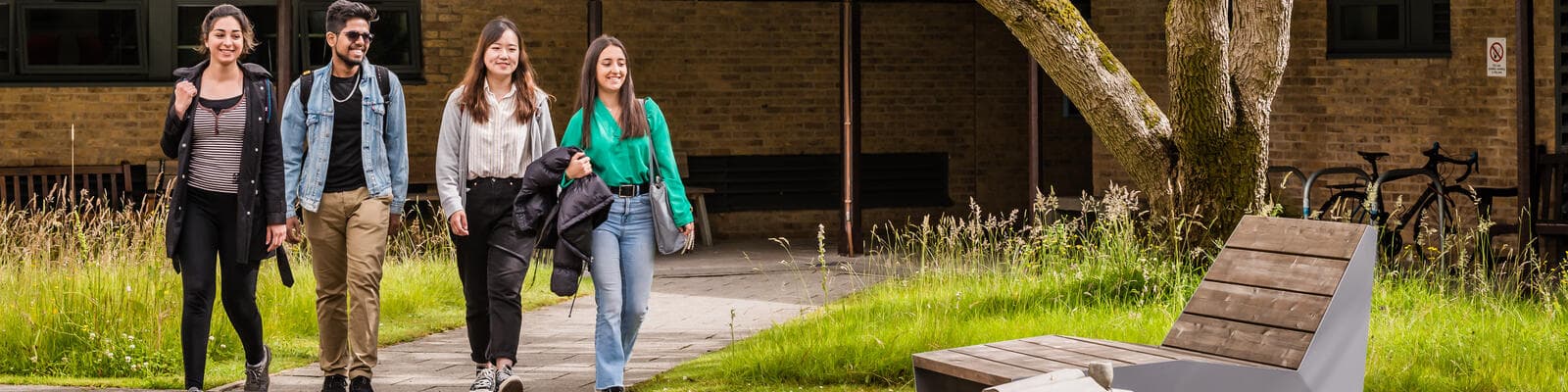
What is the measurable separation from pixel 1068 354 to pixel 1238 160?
3.30m

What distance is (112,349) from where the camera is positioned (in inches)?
273

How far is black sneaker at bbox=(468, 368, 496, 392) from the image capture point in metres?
6.11

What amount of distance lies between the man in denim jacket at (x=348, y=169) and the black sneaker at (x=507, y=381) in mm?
489

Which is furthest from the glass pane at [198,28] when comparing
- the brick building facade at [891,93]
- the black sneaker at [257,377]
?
the black sneaker at [257,377]

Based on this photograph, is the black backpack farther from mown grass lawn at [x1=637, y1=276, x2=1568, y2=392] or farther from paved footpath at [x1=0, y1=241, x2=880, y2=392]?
mown grass lawn at [x1=637, y1=276, x2=1568, y2=392]

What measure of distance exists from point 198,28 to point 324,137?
8.50 metres

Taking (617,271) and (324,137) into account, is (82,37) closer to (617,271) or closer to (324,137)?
(324,137)

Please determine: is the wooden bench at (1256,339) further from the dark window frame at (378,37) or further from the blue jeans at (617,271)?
the dark window frame at (378,37)

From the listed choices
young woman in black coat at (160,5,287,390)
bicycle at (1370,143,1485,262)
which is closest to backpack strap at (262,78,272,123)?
young woman in black coat at (160,5,287,390)

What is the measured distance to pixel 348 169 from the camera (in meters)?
5.99

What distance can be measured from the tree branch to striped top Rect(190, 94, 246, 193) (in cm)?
332

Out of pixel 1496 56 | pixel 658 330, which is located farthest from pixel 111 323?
pixel 1496 56

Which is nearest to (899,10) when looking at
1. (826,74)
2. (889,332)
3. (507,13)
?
(826,74)

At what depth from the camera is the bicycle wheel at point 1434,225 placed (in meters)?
9.38
